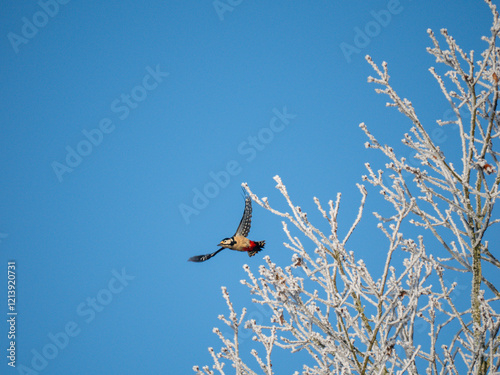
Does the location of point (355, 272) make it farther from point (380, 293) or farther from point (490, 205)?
point (490, 205)

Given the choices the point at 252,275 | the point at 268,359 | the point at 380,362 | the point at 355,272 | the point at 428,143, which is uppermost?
the point at 428,143

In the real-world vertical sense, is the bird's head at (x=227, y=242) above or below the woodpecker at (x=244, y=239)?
below

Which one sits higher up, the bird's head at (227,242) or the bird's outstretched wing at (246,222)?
the bird's outstretched wing at (246,222)

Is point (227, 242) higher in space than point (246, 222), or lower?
lower

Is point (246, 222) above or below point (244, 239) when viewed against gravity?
above

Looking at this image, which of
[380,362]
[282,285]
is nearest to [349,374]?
[380,362]

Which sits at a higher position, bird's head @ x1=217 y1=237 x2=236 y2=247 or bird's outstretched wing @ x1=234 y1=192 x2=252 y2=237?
bird's outstretched wing @ x1=234 y1=192 x2=252 y2=237

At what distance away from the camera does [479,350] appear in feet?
10.9

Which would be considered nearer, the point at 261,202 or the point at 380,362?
the point at 380,362

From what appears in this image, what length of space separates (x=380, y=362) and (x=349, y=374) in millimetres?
304

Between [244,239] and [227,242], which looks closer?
[227,242]

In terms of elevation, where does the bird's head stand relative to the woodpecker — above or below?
below

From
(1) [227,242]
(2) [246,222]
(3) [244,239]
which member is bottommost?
(1) [227,242]

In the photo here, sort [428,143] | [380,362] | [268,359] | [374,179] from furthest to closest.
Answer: [374,179] → [428,143] → [268,359] → [380,362]
